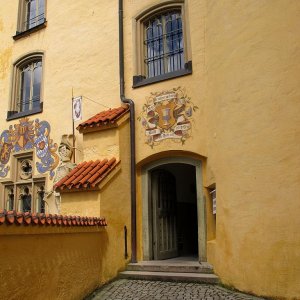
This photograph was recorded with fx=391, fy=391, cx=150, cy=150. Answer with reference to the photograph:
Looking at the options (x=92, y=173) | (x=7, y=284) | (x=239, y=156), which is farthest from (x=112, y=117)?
(x=7, y=284)

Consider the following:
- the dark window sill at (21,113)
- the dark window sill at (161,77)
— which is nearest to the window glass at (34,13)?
the dark window sill at (21,113)

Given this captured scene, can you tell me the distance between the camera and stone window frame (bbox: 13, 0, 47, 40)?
1109 centimetres

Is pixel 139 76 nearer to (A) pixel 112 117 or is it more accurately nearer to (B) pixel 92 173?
(A) pixel 112 117

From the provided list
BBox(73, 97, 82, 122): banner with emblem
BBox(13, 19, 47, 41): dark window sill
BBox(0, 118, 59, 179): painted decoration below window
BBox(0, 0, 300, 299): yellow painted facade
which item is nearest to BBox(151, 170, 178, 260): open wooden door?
BBox(0, 0, 300, 299): yellow painted facade

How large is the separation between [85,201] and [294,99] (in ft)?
12.7

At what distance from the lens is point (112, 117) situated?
7.84 metres

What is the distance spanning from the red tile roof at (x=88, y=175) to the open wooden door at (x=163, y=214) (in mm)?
1236

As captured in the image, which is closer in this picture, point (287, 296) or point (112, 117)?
point (287, 296)

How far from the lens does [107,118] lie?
309 inches

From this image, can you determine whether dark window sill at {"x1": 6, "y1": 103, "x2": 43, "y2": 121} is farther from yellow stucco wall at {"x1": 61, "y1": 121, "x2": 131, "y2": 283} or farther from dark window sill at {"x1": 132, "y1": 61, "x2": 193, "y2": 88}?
dark window sill at {"x1": 132, "y1": 61, "x2": 193, "y2": 88}

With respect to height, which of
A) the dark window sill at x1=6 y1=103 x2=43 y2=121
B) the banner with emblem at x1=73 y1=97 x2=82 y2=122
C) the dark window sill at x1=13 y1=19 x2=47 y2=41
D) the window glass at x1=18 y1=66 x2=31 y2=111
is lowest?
the banner with emblem at x1=73 y1=97 x2=82 y2=122

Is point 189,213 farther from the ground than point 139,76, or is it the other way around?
point 139,76

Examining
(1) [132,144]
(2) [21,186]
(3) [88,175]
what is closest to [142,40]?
(1) [132,144]

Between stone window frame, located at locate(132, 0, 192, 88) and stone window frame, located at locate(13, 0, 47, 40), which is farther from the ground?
stone window frame, located at locate(13, 0, 47, 40)
